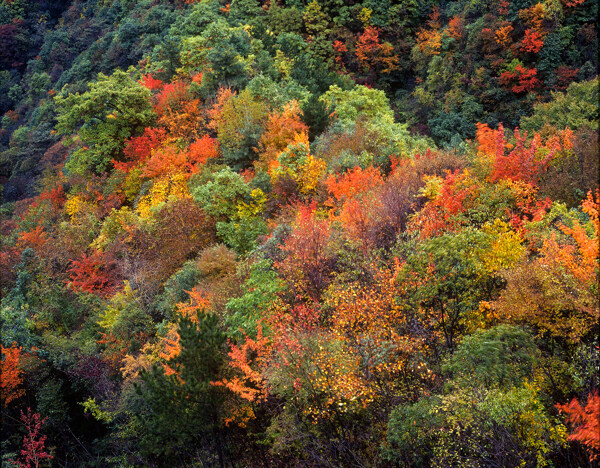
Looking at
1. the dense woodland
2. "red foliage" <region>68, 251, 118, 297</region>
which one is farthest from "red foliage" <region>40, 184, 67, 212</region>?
"red foliage" <region>68, 251, 118, 297</region>

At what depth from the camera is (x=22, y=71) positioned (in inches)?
3871

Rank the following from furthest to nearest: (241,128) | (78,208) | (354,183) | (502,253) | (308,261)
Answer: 1. (78,208)
2. (241,128)
3. (354,183)
4. (308,261)
5. (502,253)

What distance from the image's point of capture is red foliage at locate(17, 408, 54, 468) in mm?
26391

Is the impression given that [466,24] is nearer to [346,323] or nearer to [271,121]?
[271,121]

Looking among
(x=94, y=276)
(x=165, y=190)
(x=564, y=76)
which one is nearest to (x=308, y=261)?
(x=165, y=190)

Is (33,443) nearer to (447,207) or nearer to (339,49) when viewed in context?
(447,207)

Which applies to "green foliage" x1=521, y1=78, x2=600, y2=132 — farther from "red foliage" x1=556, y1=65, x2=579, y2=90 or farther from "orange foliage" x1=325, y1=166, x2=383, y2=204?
"orange foliage" x1=325, y1=166, x2=383, y2=204

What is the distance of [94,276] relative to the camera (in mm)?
34812

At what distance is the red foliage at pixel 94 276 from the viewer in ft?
113

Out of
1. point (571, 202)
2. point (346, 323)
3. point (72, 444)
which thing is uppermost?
point (571, 202)

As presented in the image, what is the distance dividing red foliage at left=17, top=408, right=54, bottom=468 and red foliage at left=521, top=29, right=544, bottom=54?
165 feet

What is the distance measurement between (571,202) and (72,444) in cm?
3342

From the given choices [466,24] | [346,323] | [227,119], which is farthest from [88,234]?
[466,24]

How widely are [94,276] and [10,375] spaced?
9.17m
